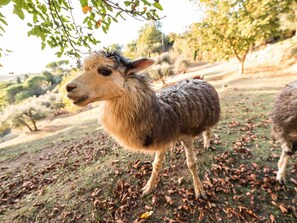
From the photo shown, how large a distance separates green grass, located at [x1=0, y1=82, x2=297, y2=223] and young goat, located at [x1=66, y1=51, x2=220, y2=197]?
0.35 metres

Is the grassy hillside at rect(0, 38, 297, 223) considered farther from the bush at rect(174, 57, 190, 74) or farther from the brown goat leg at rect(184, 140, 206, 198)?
the bush at rect(174, 57, 190, 74)

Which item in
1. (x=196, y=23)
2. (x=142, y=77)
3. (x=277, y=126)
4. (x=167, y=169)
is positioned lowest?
(x=167, y=169)

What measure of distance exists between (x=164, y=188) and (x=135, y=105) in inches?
78.4

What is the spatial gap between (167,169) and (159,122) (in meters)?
1.80

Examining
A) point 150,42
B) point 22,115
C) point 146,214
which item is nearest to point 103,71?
point 146,214

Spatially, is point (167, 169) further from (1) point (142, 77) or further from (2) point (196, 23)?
(2) point (196, 23)

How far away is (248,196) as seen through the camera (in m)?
3.23

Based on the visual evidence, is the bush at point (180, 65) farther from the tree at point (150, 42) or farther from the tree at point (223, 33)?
the tree at point (150, 42)

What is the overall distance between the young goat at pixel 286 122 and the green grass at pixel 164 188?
20.9 inches

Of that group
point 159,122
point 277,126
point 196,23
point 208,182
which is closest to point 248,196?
point 208,182

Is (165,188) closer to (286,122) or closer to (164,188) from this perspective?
(164,188)

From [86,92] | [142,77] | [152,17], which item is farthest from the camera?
[142,77]

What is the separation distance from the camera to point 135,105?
2555 mm

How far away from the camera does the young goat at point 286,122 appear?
10.3ft
